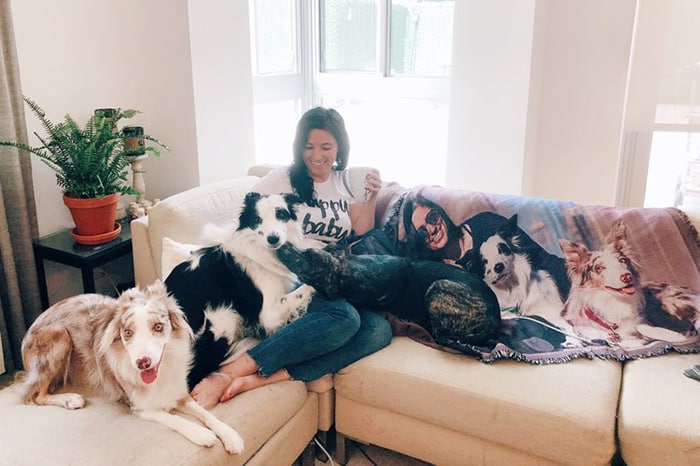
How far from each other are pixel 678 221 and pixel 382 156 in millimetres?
1840

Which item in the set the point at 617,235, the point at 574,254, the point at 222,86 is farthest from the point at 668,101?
the point at 222,86

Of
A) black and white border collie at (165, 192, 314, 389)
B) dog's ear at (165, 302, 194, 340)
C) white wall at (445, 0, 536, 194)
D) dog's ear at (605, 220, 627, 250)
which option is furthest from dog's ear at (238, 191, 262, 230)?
white wall at (445, 0, 536, 194)

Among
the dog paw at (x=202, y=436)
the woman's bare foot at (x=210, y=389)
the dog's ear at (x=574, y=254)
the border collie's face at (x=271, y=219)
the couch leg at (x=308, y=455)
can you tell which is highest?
the border collie's face at (x=271, y=219)

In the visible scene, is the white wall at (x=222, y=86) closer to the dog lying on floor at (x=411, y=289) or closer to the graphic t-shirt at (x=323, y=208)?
the graphic t-shirt at (x=323, y=208)

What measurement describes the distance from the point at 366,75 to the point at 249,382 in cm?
220

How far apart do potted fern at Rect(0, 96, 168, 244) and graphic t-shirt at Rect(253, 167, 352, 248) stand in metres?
0.60

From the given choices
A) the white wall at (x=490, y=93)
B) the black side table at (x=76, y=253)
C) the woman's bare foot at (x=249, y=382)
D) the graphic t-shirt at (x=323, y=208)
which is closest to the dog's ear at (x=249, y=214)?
the graphic t-shirt at (x=323, y=208)

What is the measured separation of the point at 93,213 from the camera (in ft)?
6.96

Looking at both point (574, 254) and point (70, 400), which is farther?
point (574, 254)

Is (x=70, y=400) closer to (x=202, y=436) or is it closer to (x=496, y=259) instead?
(x=202, y=436)

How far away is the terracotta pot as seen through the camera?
2088 mm

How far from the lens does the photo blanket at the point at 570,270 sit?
174 cm

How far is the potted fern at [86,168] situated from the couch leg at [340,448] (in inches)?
45.1

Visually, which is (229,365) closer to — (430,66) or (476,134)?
(476,134)
